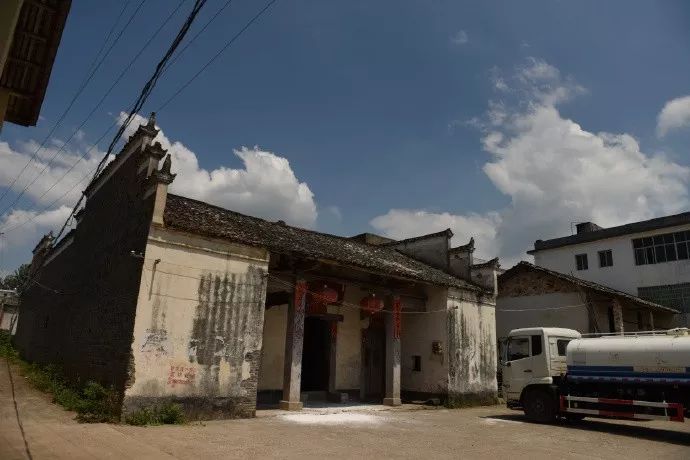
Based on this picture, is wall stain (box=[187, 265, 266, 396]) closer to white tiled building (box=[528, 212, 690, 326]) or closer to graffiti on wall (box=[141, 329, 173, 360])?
graffiti on wall (box=[141, 329, 173, 360])

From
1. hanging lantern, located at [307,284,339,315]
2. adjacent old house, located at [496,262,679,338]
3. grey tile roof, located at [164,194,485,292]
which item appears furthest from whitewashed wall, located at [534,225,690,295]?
hanging lantern, located at [307,284,339,315]

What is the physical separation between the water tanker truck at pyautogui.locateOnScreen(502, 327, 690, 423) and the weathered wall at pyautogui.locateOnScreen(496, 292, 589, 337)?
8.66 m

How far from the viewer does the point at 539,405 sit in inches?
550

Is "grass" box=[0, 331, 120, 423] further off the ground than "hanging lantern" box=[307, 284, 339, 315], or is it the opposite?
"hanging lantern" box=[307, 284, 339, 315]

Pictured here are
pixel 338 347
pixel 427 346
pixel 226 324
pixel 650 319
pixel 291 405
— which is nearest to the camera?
pixel 226 324

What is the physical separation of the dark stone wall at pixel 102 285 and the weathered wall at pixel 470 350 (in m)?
11.5

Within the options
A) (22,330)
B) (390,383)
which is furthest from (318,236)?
(22,330)

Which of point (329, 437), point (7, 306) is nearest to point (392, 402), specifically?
point (329, 437)

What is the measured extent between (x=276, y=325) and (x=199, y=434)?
7046 millimetres

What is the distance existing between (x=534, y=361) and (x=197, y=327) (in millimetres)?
9921

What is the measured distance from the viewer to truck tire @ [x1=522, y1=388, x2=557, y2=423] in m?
13.7

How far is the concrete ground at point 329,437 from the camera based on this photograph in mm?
8086

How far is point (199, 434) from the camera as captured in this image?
965cm

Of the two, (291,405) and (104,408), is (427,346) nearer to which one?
(291,405)
